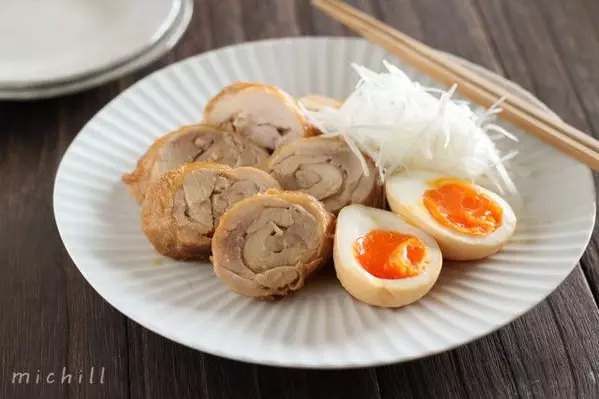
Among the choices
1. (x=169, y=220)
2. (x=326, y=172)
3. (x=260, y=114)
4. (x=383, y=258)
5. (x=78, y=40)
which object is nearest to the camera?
(x=383, y=258)

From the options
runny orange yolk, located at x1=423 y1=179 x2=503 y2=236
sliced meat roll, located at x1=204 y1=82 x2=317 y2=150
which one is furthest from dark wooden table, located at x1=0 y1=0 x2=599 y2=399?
sliced meat roll, located at x1=204 y1=82 x2=317 y2=150

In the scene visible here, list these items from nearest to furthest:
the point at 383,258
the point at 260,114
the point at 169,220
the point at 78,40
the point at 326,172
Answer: the point at 383,258 → the point at 169,220 → the point at 326,172 → the point at 260,114 → the point at 78,40

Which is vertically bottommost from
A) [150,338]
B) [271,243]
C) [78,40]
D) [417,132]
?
[150,338]

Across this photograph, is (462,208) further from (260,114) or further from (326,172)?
(260,114)

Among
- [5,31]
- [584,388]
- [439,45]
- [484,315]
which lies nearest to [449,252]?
[484,315]

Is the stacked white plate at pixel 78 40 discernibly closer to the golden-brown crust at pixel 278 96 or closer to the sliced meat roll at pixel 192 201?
the golden-brown crust at pixel 278 96

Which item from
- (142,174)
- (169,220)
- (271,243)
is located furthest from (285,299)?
(142,174)

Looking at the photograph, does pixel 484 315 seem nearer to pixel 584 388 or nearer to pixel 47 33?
pixel 584 388
